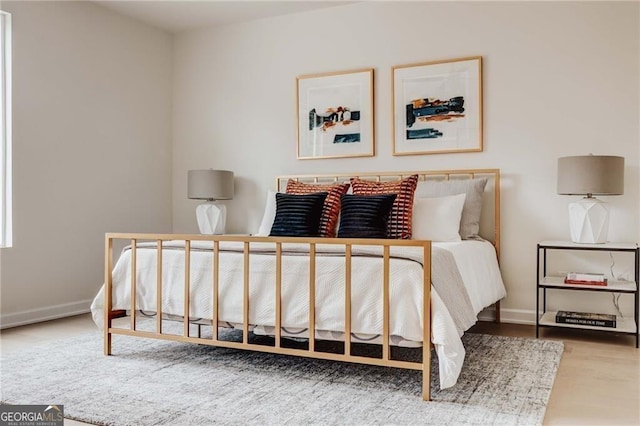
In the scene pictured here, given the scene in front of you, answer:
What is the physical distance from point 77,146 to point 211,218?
1157mm

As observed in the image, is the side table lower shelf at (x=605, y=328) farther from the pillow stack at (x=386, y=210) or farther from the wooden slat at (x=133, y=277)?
the wooden slat at (x=133, y=277)

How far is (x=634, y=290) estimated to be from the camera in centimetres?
310

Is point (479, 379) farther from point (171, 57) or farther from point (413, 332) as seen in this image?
point (171, 57)

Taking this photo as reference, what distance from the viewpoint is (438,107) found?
4000mm

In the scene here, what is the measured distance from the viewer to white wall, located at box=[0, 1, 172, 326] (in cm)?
374

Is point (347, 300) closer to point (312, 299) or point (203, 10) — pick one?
point (312, 299)

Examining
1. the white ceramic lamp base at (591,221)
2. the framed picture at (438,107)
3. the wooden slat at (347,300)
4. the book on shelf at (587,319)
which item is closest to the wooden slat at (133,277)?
the wooden slat at (347,300)

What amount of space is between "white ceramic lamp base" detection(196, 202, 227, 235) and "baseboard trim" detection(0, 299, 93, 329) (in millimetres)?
1063

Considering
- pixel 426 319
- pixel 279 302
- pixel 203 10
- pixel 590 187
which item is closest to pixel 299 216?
pixel 279 302

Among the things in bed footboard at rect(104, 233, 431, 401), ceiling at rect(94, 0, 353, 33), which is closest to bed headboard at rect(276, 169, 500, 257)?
ceiling at rect(94, 0, 353, 33)

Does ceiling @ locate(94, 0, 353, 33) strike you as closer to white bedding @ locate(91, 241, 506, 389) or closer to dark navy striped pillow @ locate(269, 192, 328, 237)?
dark navy striped pillow @ locate(269, 192, 328, 237)

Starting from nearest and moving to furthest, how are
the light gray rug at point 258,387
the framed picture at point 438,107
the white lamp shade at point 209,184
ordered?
the light gray rug at point 258,387 < the framed picture at point 438,107 < the white lamp shade at point 209,184

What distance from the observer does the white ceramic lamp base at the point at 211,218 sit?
14.8 ft

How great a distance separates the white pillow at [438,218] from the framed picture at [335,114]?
0.84 meters
